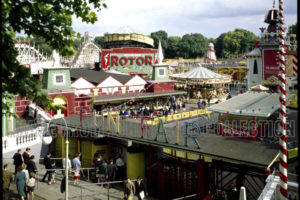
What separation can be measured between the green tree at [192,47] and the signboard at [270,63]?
79097 millimetres

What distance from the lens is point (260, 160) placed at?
13297mm

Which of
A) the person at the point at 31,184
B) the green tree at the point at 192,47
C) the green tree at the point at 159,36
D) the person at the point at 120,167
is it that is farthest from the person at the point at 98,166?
the green tree at the point at 159,36

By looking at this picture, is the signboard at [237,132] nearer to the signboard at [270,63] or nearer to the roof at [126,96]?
the roof at [126,96]

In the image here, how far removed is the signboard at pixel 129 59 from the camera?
1740 inches

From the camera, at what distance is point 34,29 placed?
9.01 meters

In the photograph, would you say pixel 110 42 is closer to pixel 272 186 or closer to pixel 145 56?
pixel 145 56

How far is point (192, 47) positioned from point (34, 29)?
11789 centimetres

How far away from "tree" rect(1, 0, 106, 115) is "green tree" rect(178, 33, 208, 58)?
11622cm

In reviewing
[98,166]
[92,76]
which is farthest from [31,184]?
[92,76]

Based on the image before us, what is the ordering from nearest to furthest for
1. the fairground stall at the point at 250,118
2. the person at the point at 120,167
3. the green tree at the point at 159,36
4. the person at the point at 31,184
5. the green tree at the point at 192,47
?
the person at the point at 31,184 < the fairground stall at the point at 250,118 < the person at the point at 120,167 < the green tree at the point at 192,47 < the green tree at the point at 159,36

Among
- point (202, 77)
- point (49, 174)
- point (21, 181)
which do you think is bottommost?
point (49, 174)

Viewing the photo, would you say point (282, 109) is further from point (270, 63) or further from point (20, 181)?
point (270, 63)

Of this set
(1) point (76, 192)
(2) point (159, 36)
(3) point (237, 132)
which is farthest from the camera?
(2) point (159, 36)

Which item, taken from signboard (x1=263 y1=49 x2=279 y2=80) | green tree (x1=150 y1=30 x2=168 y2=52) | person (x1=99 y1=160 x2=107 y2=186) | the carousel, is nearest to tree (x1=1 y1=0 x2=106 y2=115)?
person (x1=99 y1=160 x2=107 y2=186)
